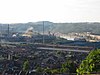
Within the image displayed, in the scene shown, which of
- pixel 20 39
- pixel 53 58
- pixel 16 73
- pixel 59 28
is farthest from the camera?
pixel 59 28

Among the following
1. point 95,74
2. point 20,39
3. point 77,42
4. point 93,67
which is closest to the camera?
point 95,74

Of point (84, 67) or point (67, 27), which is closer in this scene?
point (84, 67)

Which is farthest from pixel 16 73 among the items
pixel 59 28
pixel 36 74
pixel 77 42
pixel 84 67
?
pixel 59 28

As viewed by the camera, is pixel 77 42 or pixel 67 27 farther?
pixel 67 27

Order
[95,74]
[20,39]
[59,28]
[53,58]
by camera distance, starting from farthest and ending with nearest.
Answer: [59,28] → [20,39] → [53,58] → [95,74]

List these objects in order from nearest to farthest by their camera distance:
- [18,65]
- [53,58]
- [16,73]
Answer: [16,73], [18,65], [53,58]

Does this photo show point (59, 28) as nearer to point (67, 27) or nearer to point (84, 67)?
point (67, 27)

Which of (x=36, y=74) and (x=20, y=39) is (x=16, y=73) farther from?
(x=20, y=39)

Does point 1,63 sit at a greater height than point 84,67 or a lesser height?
lesser

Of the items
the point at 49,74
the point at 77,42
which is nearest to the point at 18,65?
the point at 49,74
